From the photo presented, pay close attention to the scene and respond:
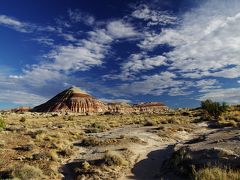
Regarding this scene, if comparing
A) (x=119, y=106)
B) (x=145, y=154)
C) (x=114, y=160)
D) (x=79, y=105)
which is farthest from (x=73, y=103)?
(x=114, y=160)

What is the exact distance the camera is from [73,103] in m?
150

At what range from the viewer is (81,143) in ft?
88.8

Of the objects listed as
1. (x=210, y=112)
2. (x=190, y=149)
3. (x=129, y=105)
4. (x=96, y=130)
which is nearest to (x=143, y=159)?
(x=190, y=149)

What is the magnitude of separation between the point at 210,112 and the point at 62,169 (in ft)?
128

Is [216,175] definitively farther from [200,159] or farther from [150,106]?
[150,106]

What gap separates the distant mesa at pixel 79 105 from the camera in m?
147

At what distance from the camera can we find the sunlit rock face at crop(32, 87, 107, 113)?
479 ft

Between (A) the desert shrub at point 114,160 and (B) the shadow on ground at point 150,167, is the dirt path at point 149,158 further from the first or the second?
(A) the desert shrub at point 114,160

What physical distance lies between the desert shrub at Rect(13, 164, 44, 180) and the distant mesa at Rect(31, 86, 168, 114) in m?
121

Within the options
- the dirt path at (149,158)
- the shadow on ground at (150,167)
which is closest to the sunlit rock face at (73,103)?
the dirt path at (149,158)

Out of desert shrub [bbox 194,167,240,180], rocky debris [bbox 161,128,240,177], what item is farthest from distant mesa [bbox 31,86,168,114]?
desert shrub [bbox 194,167,240,180]

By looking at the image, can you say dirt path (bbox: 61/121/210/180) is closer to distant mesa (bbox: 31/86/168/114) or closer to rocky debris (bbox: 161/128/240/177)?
rocky debris (bbox: 161/128/240/177)

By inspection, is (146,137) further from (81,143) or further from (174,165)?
(174,165)

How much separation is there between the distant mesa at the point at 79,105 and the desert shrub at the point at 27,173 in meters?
121
